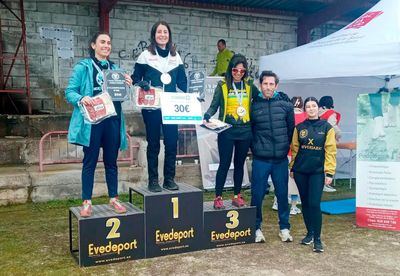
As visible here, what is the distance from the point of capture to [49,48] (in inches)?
358

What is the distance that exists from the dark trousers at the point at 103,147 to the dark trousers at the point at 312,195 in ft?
5.94

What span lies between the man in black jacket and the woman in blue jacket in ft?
4.40

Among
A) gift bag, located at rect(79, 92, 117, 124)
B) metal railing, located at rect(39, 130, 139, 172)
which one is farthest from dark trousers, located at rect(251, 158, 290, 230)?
metal railing, located at rect(39, 130, 139, 172)

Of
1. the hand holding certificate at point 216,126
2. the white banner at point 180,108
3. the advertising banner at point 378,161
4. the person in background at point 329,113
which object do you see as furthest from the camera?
the person in background at point 329,113

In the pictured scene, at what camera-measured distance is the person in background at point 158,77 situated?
12.6 feet

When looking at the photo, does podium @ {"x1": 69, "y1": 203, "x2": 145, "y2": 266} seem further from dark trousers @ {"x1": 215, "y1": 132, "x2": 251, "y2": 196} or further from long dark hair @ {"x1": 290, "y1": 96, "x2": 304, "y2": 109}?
long dark hair @ {"x1": 290, "y1": 96, "x2": 304, "y2": 109}

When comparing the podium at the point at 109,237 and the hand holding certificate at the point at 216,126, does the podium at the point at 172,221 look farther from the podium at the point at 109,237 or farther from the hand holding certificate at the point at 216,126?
the hand holding certificate at the point at 216,126

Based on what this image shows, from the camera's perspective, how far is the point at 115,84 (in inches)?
140

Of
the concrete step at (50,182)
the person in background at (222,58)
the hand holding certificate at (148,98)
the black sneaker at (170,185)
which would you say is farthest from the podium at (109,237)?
the person in background at (222,58)

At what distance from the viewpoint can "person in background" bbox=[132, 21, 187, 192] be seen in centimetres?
385

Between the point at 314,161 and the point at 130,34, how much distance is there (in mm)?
7093

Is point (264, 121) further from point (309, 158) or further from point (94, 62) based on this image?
point (94, 62)

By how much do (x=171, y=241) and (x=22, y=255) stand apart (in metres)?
1.46

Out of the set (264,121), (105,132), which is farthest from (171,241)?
(264,121)
